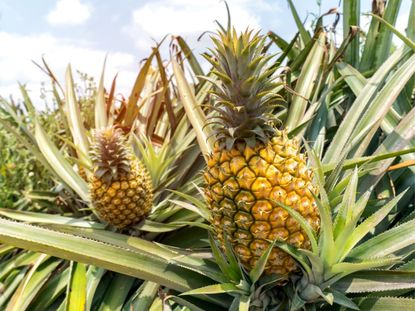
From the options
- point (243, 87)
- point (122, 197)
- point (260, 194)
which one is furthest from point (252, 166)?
point (122, 197)

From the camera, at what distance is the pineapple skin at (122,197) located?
171 cm

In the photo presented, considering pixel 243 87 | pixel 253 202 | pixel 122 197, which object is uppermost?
pixel 243 87

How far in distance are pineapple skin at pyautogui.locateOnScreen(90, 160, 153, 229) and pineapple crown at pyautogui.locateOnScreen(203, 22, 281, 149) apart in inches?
30.3

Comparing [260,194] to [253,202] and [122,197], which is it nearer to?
[253,202]

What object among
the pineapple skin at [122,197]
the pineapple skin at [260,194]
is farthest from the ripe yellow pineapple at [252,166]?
the pineapple skin at [122,197]

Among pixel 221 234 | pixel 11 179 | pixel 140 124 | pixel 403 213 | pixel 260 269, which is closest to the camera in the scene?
pixel 260 269

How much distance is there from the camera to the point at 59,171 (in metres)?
2.17

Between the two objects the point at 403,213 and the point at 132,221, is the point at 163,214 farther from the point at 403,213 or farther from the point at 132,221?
the point at 403,213

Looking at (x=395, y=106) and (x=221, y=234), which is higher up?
(x=395, y=106)

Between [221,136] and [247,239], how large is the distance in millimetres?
275

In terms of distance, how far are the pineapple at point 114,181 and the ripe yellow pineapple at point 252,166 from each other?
2.38ft

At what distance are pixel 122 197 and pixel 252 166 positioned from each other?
85cm

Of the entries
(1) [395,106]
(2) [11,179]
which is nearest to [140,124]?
(2) [11,179]

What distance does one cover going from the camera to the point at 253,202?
3.31ft
